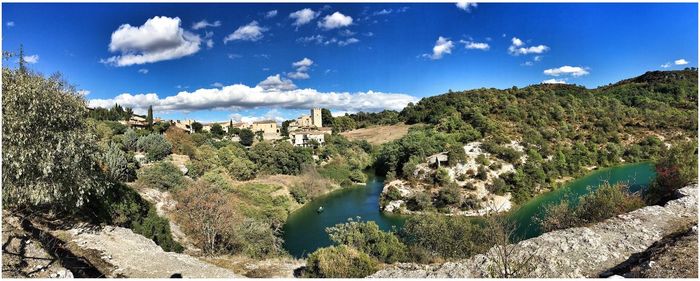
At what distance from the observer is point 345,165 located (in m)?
56.0

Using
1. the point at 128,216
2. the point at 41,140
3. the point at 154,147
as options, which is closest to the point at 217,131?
the point at 154,147

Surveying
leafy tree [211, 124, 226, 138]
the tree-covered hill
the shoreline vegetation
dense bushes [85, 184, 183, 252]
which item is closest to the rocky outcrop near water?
the shoreline vegetation

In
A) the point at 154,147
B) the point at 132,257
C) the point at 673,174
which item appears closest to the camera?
the point at 132,257

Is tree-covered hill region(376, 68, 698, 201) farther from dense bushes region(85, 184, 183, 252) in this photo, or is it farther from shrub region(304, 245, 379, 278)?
shrub region(304, 245, 379, 278)

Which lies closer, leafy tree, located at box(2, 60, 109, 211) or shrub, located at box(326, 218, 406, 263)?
leafy tree, located at box(2, 60, 109, 211)

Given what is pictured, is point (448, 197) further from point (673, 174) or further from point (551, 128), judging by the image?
point (551, 128)

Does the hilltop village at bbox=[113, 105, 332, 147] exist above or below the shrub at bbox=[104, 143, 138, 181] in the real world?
above

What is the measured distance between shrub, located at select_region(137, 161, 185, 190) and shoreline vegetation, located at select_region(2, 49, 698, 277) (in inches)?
4.1

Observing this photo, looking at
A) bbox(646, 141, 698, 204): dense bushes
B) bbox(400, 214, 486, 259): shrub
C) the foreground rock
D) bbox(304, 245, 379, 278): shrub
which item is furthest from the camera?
bbox(646, 141, 698, 204): dense bushes

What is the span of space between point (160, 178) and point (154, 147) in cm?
1370

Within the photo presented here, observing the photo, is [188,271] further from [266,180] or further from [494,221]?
[266,180]

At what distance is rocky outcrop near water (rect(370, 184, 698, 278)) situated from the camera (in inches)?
432

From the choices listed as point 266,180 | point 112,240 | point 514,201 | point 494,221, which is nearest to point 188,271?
point 112,240

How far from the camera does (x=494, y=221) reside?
27.5ft
